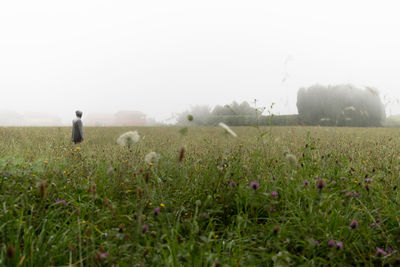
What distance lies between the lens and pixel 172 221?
7.81 ft

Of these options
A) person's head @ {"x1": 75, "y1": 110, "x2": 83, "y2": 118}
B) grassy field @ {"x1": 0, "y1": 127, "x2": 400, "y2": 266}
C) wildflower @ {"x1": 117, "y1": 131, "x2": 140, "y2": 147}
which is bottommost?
grassy field @ {"x1": 0, "y1": 127, "x2": 400, "y2": 266}

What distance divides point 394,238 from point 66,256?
269 centimetres

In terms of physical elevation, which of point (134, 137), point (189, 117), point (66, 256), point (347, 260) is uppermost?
point (189, 117)

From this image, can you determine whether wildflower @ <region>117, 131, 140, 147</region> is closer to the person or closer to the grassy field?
the grassy field

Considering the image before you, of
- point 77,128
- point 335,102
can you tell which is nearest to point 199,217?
point 77,128

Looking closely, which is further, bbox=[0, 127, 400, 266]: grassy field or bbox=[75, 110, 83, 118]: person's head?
bbox=[75, 110, 83, 118]: person's head

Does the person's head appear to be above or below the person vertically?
above

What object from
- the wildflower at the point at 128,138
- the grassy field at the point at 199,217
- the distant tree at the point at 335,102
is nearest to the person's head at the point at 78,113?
the grassy field at the point at 199,217

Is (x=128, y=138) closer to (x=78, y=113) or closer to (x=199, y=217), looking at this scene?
(x=199, y=217)

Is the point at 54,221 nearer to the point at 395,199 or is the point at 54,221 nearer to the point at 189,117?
the point at 189,117

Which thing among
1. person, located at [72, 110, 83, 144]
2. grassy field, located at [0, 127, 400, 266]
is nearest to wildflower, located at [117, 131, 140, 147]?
grassy field, located at [0, 127, 400, 266]

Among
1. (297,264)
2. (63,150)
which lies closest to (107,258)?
(297,264)

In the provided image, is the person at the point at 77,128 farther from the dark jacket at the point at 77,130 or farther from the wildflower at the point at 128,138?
the wildflower at the point at 128,138

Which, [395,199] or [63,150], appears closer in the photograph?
[395,199]
